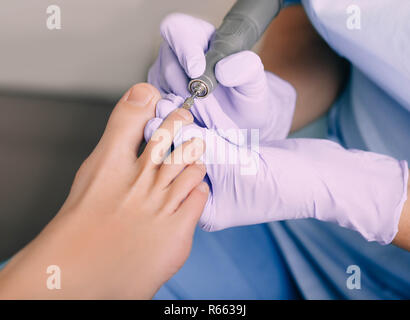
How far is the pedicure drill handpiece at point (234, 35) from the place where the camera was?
0.60 metres

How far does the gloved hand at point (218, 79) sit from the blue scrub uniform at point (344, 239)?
0.63 ft

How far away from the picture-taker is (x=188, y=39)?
0.66 metres

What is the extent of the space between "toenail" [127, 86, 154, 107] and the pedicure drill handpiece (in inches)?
3.0

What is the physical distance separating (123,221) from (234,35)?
0.36 metres

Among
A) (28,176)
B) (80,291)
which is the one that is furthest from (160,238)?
(28,176)

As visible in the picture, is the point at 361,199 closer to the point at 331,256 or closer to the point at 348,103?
the point at 331,256

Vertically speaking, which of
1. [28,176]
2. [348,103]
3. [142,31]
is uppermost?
[142,31]

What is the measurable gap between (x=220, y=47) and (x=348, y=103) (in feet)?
1.40

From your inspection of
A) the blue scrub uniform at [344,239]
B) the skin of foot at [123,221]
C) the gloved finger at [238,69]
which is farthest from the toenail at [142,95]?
the blue scrub uniform at [344,239]

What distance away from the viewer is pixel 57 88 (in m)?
0.92

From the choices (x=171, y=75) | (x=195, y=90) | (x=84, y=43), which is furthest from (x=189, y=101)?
(x=84, y=43)

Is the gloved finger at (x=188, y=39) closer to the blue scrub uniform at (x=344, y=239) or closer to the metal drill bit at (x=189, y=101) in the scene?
the metal drill bit at (x=189, y=101)

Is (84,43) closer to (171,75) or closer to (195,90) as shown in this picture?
(171,75)

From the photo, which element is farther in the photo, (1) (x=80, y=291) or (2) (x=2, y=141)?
(2) (x=2, y=141)
